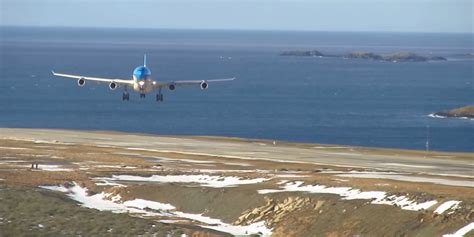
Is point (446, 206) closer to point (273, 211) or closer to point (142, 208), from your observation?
point (273, 211)

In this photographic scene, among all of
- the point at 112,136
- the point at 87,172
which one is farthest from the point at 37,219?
the point at 112,136

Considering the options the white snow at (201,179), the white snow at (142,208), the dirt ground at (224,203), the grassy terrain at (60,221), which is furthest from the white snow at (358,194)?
the grassy terrain at (60,221)

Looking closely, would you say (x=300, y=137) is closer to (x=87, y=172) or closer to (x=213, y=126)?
(x=213, y=126)

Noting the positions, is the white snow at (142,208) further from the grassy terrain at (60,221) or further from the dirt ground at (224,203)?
the grassy terrain at (60,221)

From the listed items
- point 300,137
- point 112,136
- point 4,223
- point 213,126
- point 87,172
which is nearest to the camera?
point 4,223

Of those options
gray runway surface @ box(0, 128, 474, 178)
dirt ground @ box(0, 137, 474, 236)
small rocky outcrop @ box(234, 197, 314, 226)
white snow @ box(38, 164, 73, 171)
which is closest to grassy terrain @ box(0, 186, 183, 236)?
dirt ground @ box(0, 137, 474, 236)

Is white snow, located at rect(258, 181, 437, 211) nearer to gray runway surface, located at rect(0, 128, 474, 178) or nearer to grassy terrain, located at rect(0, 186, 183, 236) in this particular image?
grassy terrain, located at rect(0, 186, 183, 236)
